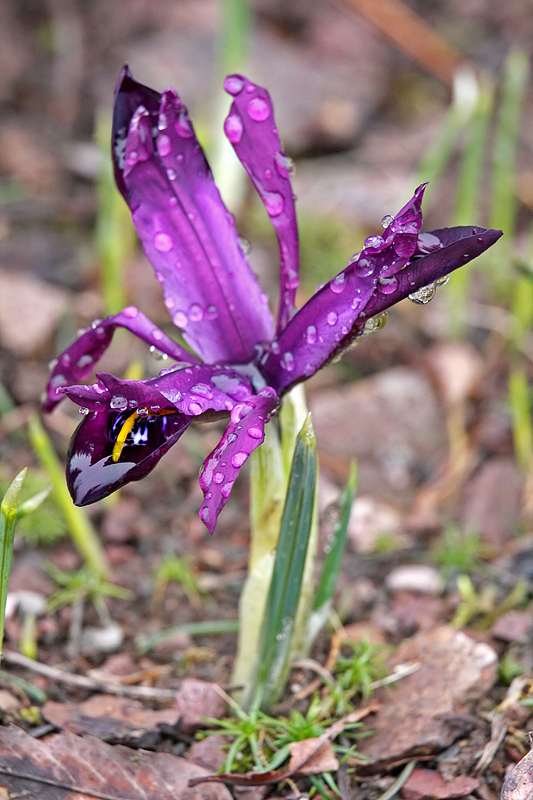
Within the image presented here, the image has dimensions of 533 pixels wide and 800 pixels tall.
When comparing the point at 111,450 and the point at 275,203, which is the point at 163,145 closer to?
the point at 275,203

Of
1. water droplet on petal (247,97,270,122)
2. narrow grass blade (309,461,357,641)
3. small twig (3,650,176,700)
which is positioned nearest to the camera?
water droplet on petal (247,97,270,122)

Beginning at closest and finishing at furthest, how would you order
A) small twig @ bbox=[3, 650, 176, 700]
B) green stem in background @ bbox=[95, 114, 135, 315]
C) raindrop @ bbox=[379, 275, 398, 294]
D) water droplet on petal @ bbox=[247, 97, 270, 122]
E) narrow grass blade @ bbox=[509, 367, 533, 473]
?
raindrop @ bbox=[379, 275, 398, 294]
water droplet on petal @ bbox=[247, 97, 270, 122]
small twig @ bbox=[3, 650, 176, 700]
narrow grass blade @ bbox=[509, 367, 533, 473]
green stem in background @ bbox=[95, 114, 135, 315]

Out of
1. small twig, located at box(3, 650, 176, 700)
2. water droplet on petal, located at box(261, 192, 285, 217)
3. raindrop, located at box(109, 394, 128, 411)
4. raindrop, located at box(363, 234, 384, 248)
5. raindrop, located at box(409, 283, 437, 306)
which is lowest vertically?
small twig, located at box(3, 650, 176, 700)

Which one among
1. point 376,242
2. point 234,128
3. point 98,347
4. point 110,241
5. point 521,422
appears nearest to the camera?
point 376,242

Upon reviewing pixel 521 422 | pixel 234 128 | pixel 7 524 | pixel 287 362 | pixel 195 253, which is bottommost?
pixel 521 422

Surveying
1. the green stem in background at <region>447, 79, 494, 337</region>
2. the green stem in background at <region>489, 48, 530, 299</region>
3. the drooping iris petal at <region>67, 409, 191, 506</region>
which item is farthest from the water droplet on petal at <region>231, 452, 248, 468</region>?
the green stem in background at <region>489, 48, 530, 299</region>

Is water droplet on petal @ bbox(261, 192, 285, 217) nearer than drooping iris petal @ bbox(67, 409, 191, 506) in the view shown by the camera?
No

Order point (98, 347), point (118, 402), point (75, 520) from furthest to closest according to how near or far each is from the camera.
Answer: point (75, 520), point (98, 347), point (118, 402)

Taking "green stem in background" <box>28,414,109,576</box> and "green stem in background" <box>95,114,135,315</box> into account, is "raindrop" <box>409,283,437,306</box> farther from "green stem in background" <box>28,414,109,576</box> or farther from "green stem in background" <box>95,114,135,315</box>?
"green stem in background" <box>95,114,135,315</box>

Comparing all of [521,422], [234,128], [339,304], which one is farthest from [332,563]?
[521,422]
